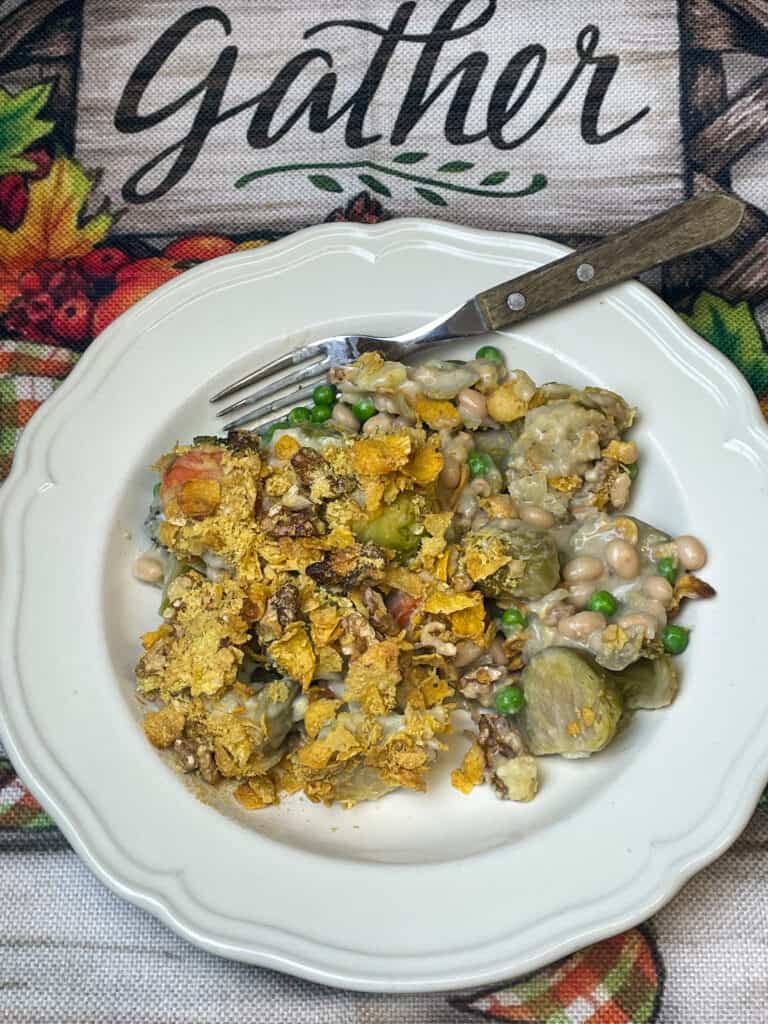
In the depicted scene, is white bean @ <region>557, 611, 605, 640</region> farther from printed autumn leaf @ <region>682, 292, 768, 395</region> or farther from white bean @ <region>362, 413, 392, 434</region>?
printed autumn leaf @ <region>682, 292, 768, 395</region>

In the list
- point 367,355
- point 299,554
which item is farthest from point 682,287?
point 299,554

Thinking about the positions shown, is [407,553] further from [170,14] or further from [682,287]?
[170,14]

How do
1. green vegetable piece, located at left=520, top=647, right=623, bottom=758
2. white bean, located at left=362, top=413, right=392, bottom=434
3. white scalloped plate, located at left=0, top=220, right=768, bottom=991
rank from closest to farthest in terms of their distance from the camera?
white scalloped plate, located at left=0, top=220, right=768, bottom=991, green vegetable piece, located at left=520, top=647, right=623, bottom=758, white bean, located at left=362, top=413, right=392, bottom=434

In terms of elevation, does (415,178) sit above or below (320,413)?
above

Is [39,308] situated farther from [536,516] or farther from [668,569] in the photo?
[668,569]

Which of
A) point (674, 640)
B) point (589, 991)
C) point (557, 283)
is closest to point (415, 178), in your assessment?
point (557, 283)

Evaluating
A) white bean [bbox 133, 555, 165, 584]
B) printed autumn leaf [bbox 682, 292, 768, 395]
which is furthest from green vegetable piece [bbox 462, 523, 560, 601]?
printed autumn leaf [bbox 682, 292, 768, 395]

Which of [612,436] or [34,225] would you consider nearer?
[612,436]
